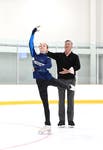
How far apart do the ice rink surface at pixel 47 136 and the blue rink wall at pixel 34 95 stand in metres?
1.59

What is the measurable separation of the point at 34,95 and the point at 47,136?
5013 millimetres

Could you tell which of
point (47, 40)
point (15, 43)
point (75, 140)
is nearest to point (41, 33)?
point (47, 40)

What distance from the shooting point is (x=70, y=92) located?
630 centimetres

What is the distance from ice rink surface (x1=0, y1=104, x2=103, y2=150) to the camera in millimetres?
4895

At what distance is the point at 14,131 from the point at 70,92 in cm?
104

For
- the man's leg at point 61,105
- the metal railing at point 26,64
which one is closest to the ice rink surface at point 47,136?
the man's leg at point 61,105

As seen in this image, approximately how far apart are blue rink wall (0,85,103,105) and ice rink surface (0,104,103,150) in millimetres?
1587

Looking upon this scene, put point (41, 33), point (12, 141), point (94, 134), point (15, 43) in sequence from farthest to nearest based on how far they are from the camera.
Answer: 1. point (41, 33)
2. point (15, 43)
3. point (94, 134)
4. point (12, 141)

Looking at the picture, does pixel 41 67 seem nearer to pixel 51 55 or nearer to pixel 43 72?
pixel 43 72

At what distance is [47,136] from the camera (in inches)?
220
